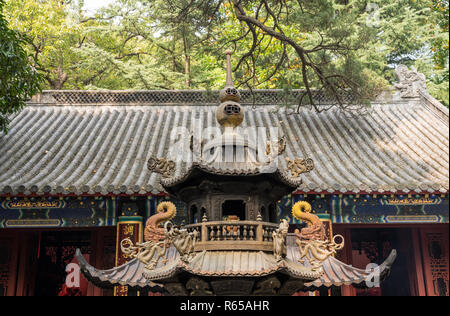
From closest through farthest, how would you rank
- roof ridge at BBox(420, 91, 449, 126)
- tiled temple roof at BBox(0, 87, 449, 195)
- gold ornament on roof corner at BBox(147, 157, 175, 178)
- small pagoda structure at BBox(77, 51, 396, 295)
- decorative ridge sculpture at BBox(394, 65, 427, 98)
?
1. small pagoda structure at BBox(77, 51, 396, 295)
2. gold ornament on roof corner at BBox(147, 157, 175, 178)
3. tiled temple roof at BBox(0, 87, 449, 195)
4. roof ridge at BBox(420, 91, 449, 126)
5. decorative ridge sculpture at BBox(394, 65, 427, 98)

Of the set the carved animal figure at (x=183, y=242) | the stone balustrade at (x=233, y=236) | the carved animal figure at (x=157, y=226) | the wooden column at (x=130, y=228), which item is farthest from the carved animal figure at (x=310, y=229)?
the wooden column at (x=130, y=228)

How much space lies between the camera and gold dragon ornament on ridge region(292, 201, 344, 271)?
466 centimetres

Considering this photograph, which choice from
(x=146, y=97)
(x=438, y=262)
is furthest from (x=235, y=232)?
(x=146, y=97)

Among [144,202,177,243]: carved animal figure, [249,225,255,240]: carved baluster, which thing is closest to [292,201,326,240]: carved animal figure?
[249,225,255,240]: carved baluster

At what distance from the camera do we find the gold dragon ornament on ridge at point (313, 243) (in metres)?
4.66

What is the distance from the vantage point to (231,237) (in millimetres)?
4512

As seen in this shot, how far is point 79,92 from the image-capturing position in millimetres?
11117

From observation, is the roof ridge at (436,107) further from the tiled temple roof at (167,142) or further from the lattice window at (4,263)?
the lattice window at (4,263)

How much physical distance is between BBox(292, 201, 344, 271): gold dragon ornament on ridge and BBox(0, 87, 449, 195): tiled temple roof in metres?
1.80

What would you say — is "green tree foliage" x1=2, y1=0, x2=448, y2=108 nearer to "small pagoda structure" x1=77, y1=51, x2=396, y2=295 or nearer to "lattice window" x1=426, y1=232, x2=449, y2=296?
"lattice window" x1=426, y1=232, x2=449, y2=296

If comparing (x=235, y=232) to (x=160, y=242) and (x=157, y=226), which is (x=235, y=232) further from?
(x=157, y=226)

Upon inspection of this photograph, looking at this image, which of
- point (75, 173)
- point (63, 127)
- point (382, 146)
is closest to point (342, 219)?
point (382, 146)

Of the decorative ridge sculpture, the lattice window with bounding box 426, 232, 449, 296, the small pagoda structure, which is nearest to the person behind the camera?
the small pagoda structure

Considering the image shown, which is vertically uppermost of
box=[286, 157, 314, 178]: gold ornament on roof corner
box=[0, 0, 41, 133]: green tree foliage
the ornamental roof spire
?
box=[0, 0, 41, 133]: green tree foliage
